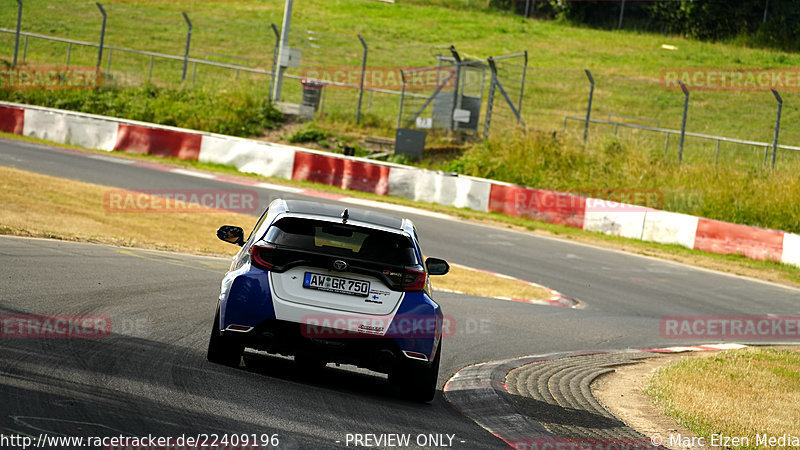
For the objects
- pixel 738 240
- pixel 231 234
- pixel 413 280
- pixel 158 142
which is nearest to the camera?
pixel 413 280

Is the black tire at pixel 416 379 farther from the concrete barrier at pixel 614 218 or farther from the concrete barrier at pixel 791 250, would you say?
the concrete barrier at pixel 614 218

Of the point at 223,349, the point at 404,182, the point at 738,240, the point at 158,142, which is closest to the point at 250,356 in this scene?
the point at 223,349

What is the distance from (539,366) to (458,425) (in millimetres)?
3200

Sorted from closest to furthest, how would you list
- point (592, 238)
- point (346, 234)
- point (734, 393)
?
point (346, 234) < point (734, 393) < point (592, 238)

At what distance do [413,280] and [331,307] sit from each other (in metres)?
0.67

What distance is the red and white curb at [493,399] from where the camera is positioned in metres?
7.19

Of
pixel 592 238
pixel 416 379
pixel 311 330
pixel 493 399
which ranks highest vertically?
pixel 311 330

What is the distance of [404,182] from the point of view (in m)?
25.6

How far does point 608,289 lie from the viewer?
16.3 metres

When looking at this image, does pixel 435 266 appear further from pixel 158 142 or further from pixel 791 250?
pixel 158 142

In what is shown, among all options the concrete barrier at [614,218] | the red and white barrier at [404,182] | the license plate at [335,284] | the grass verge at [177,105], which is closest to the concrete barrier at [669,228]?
the red and white barrier at [404,182]

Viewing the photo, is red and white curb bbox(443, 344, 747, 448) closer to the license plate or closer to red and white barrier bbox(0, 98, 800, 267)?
the license plate

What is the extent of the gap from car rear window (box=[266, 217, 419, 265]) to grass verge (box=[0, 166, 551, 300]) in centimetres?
734

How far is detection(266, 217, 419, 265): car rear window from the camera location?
24.9 feet
